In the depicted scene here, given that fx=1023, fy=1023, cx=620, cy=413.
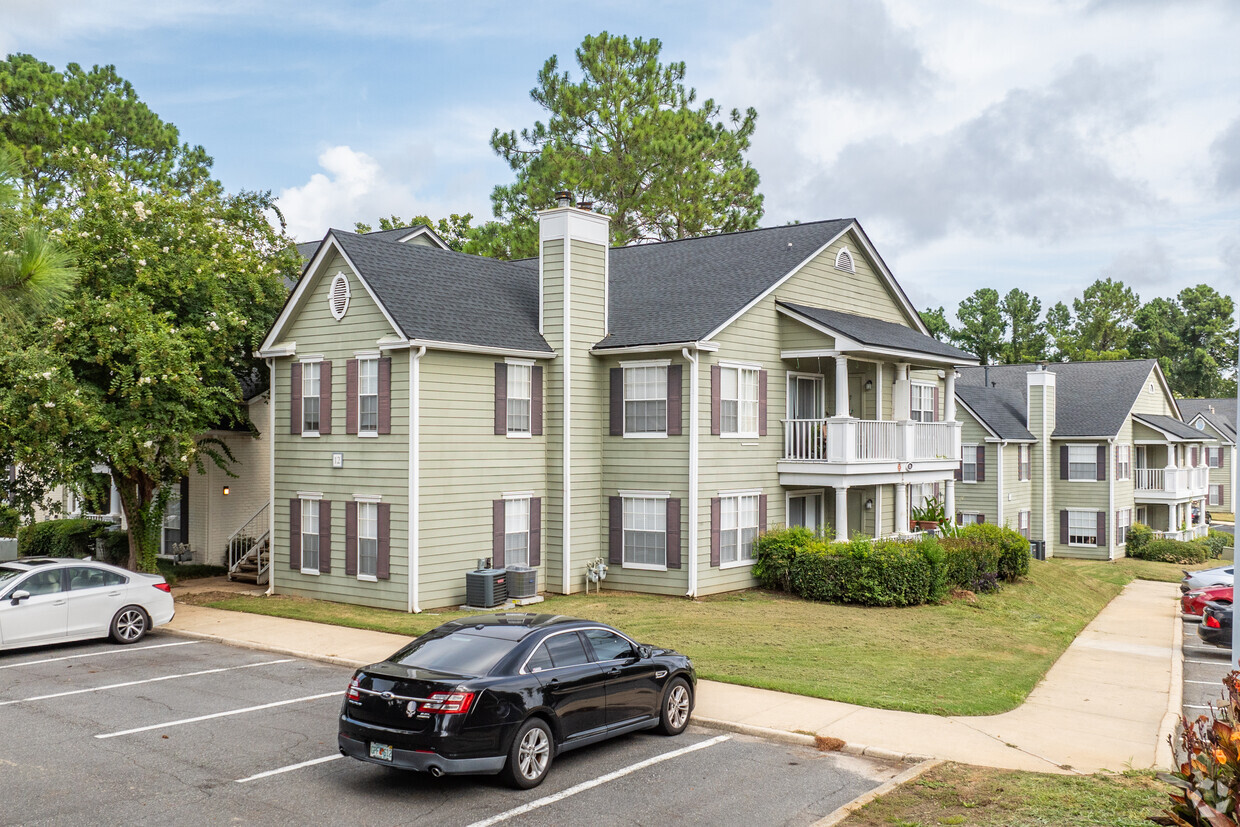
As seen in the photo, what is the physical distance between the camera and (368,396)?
73.2 feet

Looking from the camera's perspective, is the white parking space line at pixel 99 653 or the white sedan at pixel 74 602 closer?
the white parking space line at pixel 99 653

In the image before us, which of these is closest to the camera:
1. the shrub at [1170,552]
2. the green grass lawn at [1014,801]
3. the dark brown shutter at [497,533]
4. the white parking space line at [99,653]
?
the green grass lawn at [1014,801]

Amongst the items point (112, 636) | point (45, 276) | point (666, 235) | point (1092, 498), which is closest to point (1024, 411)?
point (1092, 498)

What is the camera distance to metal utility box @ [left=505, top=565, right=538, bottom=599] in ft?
72.1

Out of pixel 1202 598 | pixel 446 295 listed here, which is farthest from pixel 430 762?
pixel 1202 598

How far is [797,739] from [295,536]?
15293mm

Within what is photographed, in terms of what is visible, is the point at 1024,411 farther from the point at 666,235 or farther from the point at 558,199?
the point at 558,199

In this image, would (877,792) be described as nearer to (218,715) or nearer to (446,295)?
(218,715)

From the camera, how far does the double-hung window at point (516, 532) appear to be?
2297 centimetres

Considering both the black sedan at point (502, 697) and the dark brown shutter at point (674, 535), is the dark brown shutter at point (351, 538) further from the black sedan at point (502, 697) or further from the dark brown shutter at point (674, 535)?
the black sedan at point (502, 697)

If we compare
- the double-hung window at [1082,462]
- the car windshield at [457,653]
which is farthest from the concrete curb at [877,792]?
the double-hung window at [1082,462]

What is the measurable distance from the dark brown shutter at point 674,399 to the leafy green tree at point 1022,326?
6906cm

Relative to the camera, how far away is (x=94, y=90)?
54.4m

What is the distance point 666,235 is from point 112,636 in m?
35.9
